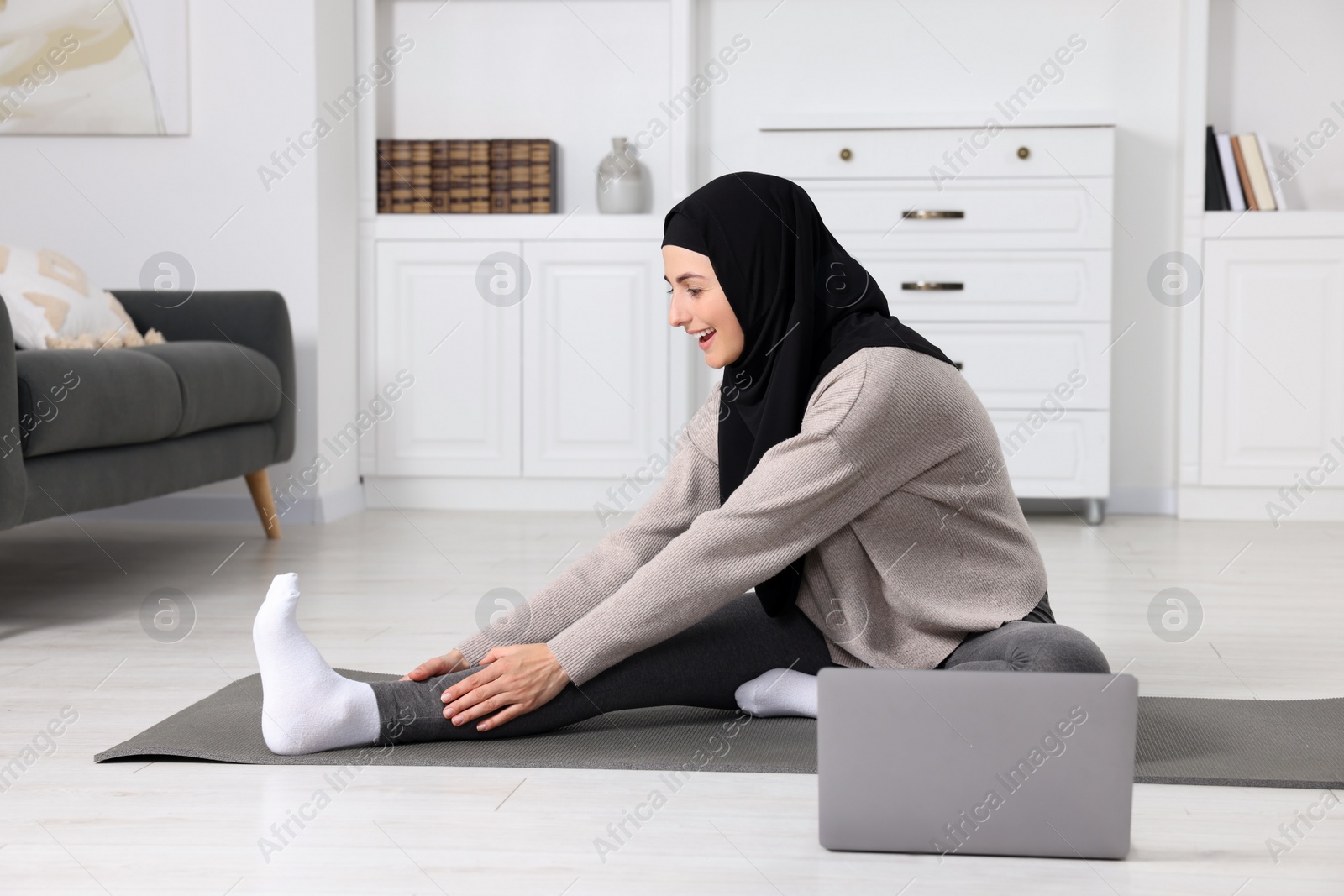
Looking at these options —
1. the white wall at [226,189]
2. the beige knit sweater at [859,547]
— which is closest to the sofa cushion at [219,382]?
the white wall at [226,189]

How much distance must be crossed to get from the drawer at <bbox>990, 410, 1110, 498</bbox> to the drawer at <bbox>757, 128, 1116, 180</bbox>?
27.9 inches

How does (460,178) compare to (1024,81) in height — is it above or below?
below

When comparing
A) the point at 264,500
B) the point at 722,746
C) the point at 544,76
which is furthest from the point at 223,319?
the point at 722,746

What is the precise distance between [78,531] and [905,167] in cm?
255

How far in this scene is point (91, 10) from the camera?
3650 millimetres

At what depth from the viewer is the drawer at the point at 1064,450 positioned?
3.73m

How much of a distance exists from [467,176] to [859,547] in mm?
2778

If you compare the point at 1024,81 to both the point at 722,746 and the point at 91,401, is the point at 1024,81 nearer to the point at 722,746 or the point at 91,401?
the point at 91,401

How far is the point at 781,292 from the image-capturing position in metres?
1.51

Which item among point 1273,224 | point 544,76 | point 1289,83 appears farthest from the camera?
point 544,76

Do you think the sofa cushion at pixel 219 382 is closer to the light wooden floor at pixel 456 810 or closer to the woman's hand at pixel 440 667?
the light wooden floor at pixel 456 810

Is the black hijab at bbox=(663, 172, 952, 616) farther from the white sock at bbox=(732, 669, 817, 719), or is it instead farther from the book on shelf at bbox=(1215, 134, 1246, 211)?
the book on shelf at bbox=(1215, 134, 1246, 211)

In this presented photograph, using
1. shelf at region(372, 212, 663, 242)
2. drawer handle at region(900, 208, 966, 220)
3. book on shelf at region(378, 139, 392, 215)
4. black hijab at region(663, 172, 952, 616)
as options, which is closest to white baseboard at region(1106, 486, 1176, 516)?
drawer handle at region(900, 208, 966, 220)

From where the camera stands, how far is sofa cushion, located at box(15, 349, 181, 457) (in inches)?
87.7
